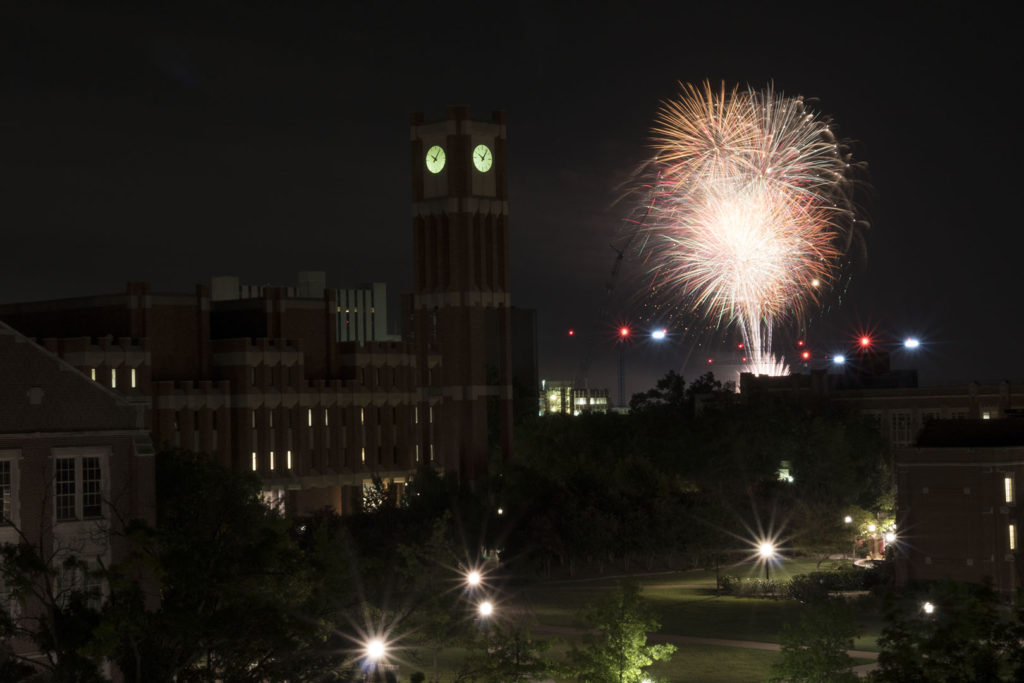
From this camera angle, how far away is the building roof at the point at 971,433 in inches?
3516

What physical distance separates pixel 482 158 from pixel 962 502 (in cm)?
4661

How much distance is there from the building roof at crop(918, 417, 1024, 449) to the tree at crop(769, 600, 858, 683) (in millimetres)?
43124

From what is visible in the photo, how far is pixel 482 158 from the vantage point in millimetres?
115812

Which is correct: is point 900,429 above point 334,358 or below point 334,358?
below

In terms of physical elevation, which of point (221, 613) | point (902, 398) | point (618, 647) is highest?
point (902, 398)

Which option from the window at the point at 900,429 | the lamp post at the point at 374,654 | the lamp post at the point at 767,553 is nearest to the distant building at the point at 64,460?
the lamp post at the point at 374,654

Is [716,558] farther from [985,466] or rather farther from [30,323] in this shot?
[30,323]

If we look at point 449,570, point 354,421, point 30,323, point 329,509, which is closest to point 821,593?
point 449,570

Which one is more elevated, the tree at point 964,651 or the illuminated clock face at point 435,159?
the illuminated clock face at point 435,159

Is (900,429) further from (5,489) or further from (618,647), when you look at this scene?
(5,489)

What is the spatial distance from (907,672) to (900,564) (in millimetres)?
54609

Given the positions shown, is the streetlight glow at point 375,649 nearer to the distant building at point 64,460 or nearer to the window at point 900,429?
the distant building at point 64,460

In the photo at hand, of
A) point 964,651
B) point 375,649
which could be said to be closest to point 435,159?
point 375,649

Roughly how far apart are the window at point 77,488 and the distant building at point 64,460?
4 centimetres
